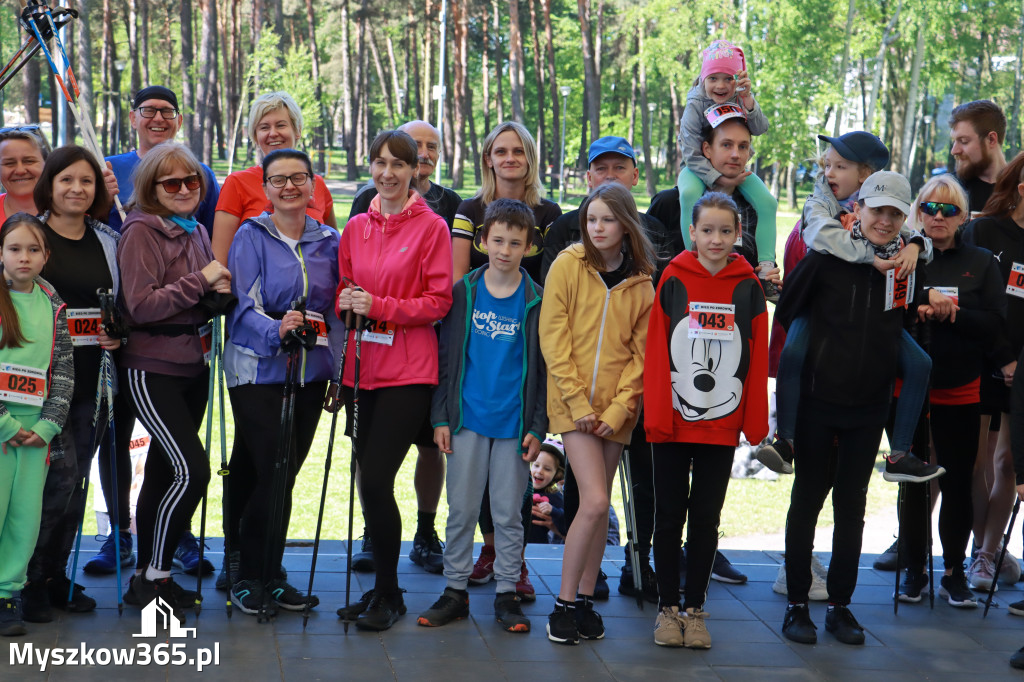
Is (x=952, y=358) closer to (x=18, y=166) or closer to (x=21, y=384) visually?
(x=21, y=384)

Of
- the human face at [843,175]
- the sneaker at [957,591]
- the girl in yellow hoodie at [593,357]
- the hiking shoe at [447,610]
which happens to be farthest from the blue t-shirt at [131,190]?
the sneaker at [957,591]

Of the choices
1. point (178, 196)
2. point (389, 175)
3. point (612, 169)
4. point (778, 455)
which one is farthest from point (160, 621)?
point (612, 169)

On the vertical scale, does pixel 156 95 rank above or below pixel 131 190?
above

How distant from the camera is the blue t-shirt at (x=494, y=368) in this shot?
4.20 m

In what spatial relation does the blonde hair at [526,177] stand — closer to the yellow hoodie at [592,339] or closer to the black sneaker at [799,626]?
the yellow hoodie at [592,339]

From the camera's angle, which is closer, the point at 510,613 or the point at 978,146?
the point at 510,613

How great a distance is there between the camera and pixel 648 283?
4.29 meters

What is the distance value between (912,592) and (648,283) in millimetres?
2080

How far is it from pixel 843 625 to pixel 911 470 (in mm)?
728

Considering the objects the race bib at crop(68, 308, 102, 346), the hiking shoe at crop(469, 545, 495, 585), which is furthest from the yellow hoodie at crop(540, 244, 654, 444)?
the race bib at crop(68, 308, 102, 346)

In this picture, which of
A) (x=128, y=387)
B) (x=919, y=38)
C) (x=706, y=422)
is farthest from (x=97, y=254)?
(x=919, y=38)

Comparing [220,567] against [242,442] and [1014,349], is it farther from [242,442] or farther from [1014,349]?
[1014,349]

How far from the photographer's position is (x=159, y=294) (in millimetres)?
3975

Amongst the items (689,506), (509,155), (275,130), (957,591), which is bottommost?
(957,591)
